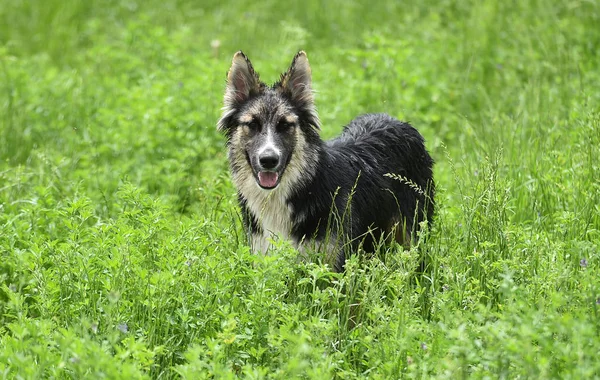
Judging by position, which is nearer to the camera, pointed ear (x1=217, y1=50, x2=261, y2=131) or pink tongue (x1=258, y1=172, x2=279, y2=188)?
pink tongue (x1=258, y1=172, x2=279, y2=188)

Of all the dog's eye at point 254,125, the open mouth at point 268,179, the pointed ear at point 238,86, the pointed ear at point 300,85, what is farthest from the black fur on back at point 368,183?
the pointed ear at point 238,86

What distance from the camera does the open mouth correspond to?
4.92 metres

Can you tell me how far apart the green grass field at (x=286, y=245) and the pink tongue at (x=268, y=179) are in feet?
1.09

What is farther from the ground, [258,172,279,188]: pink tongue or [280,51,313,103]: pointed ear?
[280,51,313,103]: pointed ear

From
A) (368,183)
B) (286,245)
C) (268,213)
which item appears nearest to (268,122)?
(268,213)

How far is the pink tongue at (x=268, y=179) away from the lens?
16.1 ft

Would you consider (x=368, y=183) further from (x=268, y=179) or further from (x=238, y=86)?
(x=238, y=86)

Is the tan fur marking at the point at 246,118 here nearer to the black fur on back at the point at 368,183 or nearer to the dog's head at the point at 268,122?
the dog's head at the point at 268,122

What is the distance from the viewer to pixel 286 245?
4.18 metres

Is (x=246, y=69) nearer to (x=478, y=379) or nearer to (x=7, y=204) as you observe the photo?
(x=7, y=204)

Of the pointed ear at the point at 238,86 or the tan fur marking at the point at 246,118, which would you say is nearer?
the tan fur marking at the point at 246,118

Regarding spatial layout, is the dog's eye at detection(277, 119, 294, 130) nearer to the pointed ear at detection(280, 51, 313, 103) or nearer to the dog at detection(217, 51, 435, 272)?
the dog at detection(217, 51, 435, 272)

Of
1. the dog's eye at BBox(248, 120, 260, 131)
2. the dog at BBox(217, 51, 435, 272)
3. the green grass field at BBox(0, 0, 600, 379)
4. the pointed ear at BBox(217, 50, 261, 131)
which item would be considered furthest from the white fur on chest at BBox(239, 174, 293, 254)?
the pointed ear at BBox(217, 50, 261, 131)

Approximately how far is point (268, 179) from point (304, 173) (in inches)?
8.6
